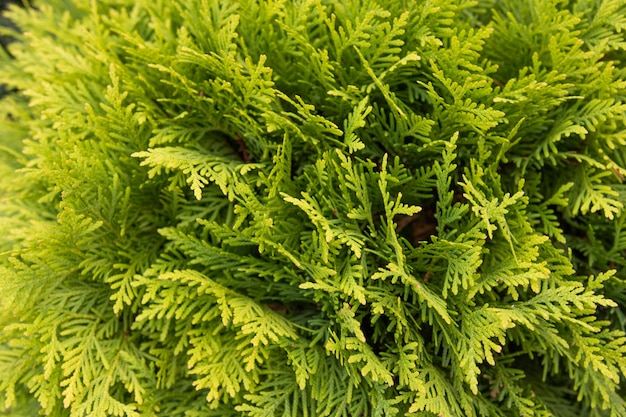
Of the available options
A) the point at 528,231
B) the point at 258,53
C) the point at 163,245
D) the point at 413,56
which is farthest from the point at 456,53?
the point at 163,245

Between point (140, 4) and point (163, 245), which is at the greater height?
point (140, 4)

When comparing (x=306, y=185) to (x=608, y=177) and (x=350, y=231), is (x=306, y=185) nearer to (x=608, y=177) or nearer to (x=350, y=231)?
(x=350, y=231)

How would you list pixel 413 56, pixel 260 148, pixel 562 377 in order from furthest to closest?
1. pixel 562 377
2. pixel 260 148
3. pixel 413 56

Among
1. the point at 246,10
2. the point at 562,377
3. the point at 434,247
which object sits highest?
the point at 246,10

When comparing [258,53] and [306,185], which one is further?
[258,53]

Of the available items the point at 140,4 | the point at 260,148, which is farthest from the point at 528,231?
the point at 140,4

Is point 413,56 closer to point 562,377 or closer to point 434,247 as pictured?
point 434,247

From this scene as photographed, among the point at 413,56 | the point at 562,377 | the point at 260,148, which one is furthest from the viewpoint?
the point at 562,377
